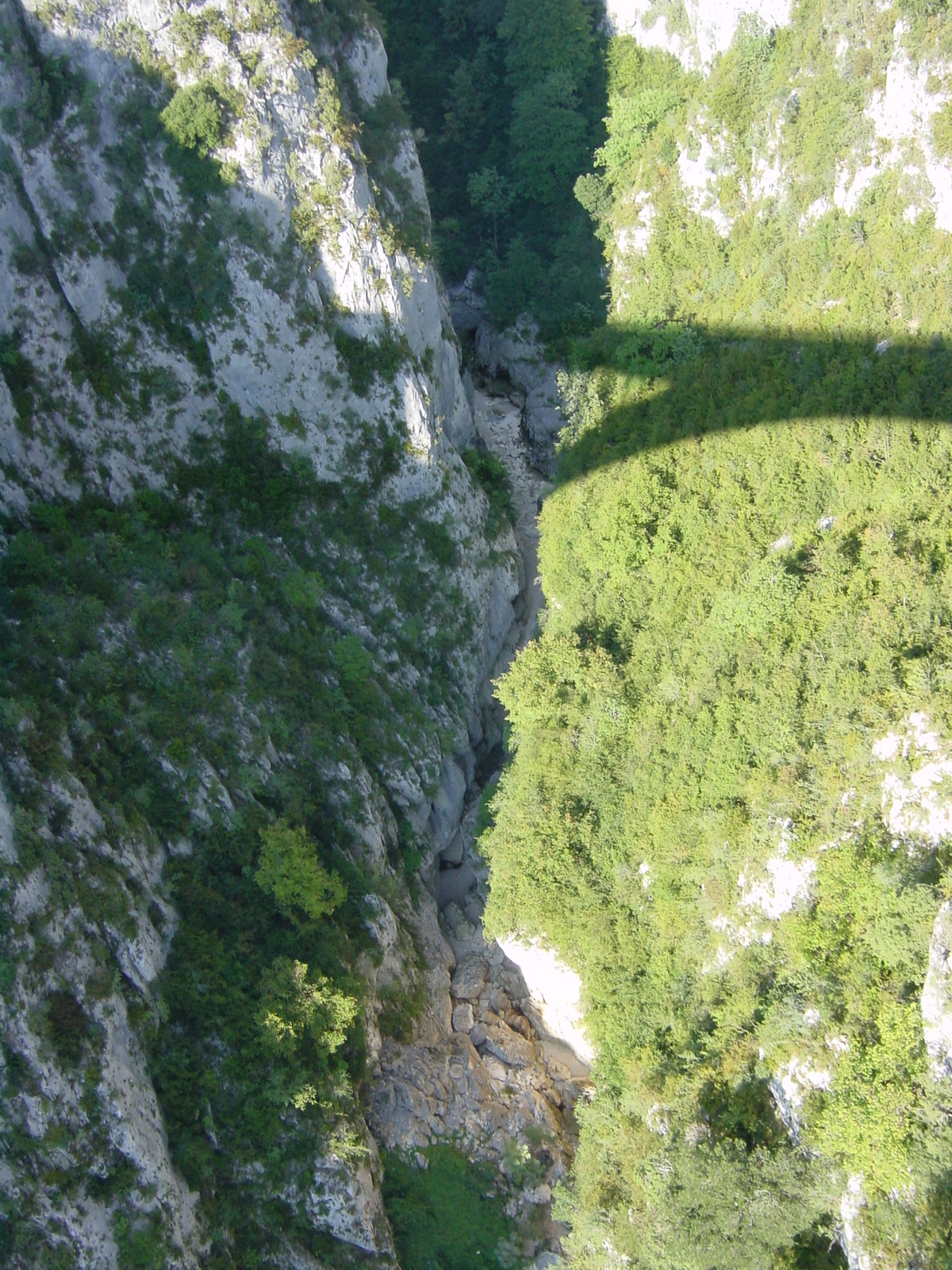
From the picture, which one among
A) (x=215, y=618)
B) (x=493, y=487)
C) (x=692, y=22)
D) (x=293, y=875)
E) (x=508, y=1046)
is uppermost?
(x=692, y=22)

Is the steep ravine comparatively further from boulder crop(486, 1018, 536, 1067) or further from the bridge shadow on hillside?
the bridge shadow on hillside

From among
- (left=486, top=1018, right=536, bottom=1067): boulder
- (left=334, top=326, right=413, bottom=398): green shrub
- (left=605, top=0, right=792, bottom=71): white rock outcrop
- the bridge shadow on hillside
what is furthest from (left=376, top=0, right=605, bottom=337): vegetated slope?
(left=486, top=1018, right=536, bottom=1067): boulder

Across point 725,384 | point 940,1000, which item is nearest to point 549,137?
point 725,384

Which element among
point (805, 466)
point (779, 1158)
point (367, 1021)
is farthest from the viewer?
point (805, 466)

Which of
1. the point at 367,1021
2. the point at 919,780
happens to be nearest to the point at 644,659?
the point at 919,780

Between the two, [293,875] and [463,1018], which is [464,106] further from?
[463,1018]

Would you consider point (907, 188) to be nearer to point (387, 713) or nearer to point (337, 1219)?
point (387, 713)
